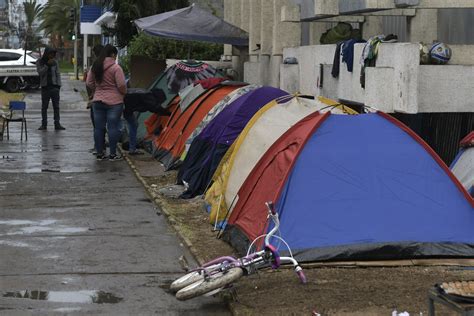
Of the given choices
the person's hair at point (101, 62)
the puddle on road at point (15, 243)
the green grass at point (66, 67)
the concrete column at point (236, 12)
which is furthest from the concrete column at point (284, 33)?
the green grass at point (66, 67)

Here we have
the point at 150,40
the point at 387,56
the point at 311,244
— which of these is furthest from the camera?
the point at 150,40

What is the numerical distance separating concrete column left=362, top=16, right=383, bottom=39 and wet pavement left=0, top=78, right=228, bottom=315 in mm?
4297

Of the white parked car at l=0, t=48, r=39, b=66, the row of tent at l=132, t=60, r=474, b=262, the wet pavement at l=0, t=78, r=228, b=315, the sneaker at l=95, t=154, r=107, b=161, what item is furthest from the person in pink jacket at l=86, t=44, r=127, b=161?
the white parked car at l=0, t=48, r=39, b=66

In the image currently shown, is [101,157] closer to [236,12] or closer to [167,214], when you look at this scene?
[167,214]

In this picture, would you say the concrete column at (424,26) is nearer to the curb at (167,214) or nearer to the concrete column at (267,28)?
the curb at (167,214)

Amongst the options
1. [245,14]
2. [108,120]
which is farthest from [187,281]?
[245,14]

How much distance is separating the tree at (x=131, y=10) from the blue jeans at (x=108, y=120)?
1161 centimetres

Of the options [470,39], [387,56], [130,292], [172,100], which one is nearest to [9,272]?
[130,292]

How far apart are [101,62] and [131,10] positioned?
40.1ft

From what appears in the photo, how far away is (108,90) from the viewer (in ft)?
50.9

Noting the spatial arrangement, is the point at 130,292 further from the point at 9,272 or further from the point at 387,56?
the point at 387,56

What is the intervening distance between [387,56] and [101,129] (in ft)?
21.5

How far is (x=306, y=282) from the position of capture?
7.46 m

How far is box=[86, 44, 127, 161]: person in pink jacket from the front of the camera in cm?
1534
